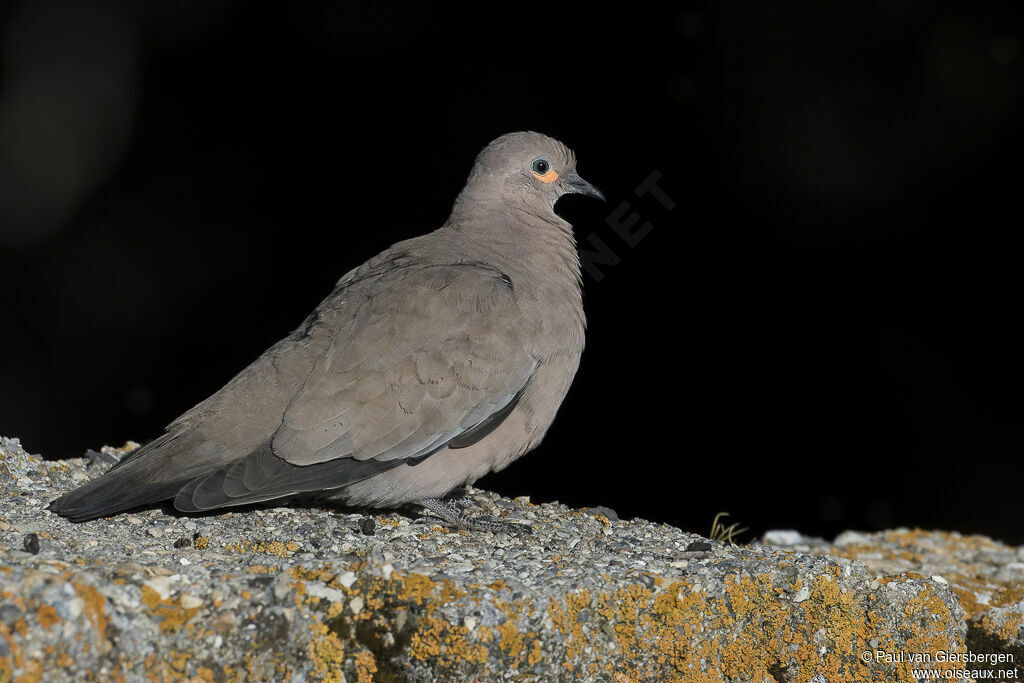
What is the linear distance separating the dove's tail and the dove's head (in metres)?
2.03

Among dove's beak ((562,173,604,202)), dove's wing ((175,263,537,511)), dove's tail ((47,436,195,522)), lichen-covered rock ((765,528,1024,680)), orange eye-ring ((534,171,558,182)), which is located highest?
orange eye-ring ((534,171,558,182))

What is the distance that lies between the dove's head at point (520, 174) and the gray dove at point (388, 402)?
1.92 ft

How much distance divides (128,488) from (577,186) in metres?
2.81

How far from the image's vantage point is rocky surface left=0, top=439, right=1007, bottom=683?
267 centimetres

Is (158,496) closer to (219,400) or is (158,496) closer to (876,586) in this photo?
(219,400)

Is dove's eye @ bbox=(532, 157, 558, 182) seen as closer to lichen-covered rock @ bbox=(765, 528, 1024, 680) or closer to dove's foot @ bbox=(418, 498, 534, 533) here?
dove's foot @ bbox=(418, 498, 534, 533)

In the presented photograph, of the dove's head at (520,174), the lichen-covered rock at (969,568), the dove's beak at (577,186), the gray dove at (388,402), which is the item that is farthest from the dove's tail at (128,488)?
the lichen-covered rock at (969,568)

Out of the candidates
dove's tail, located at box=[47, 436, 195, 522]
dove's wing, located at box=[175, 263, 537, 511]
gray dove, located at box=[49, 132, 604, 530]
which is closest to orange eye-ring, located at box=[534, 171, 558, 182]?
gray dove, located at box=[49, 132, 604, 530]

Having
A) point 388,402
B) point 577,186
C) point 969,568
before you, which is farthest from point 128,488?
point 969,568

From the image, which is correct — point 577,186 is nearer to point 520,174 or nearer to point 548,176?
point 548,176

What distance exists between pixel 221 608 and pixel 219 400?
1499 mm

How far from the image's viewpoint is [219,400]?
4137 millimetres

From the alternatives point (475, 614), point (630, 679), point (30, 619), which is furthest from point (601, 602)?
point (30, 619)

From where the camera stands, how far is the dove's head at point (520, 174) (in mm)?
5109
